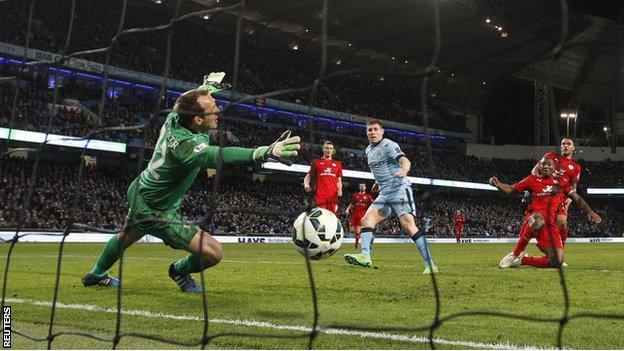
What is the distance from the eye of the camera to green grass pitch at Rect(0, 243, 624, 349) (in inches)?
136

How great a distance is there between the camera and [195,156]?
179 inches

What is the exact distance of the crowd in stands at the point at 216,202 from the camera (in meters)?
20.6

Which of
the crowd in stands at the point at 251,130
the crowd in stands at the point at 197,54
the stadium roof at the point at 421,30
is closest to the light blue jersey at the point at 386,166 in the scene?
the crowd in stands at the point at 251,130

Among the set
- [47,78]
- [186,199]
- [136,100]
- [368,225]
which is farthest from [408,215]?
[136,100]

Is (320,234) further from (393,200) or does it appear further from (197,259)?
(393,200)

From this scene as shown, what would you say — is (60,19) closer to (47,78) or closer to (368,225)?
(47,78)

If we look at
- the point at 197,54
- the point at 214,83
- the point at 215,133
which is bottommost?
the point at 214,83

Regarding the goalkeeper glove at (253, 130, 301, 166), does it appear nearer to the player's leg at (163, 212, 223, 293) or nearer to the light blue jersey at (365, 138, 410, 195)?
the player's leg at (163, 212, 223, 293)

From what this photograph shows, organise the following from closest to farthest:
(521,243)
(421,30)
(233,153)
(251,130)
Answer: (233,153), (521,243), (251,130), (421,30)

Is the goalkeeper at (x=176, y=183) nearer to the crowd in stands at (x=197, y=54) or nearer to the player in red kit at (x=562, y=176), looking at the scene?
the player in red kit at (x=562, y=176)

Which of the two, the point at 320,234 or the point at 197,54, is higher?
the point at 197,54

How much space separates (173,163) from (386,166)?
12.9 feet

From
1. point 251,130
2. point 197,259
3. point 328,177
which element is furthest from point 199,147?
point 251,130

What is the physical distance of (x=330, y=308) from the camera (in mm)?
4645
